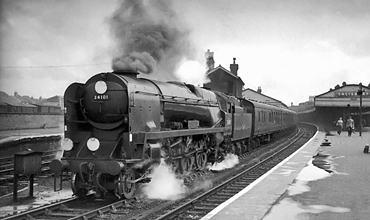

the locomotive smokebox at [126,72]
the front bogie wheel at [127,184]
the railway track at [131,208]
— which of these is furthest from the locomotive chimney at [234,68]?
the front bogie wheel at [127,184]

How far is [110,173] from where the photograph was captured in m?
8.07

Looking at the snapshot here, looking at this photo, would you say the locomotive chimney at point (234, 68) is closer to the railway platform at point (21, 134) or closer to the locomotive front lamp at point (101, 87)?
the railway platform at point (21, 134)

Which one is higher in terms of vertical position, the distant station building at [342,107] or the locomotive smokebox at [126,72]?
the distant station building at [342,107]

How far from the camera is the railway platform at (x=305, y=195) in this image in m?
7.38

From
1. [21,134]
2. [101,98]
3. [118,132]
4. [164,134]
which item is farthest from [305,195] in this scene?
[21,134]

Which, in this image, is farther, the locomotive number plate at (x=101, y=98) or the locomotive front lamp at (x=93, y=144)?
the locomotive number plate at (x=101, y=98)

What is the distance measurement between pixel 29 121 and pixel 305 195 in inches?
789

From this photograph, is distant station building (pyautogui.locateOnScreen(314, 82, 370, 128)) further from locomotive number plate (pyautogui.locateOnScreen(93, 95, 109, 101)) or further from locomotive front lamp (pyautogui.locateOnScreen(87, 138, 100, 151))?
locomotive front lamp (pyautogui.locateOnScreen(87, 138, 100, 151))

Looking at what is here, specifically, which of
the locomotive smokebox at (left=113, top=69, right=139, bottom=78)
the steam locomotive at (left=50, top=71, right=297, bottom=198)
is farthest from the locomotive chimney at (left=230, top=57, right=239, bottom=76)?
the locomotive smokebox at (left=113, top=69, right=139, bottom=78)

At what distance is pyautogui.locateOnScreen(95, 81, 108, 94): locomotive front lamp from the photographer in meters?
8.60

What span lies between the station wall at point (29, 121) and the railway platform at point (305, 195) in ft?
48.4

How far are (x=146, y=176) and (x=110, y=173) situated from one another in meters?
1.23

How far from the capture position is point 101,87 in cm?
863

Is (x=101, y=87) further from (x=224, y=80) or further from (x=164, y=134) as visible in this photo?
(x=224, y=80)
